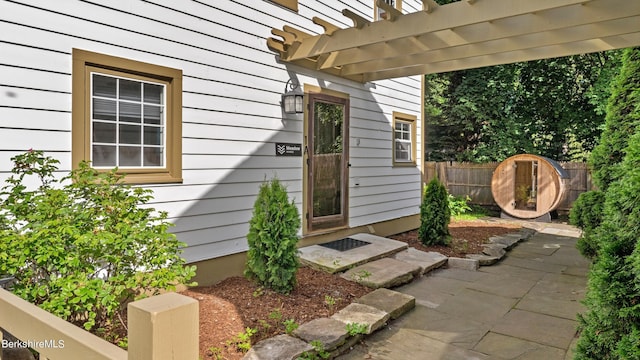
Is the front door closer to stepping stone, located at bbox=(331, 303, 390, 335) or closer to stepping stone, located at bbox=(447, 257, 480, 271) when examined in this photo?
stepping stone, located at bbox=(447, 257, 480, 271)

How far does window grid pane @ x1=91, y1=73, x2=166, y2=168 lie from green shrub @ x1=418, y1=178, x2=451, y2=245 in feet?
13.7

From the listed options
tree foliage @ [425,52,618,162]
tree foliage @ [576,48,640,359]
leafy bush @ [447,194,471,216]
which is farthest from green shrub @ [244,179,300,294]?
tree foliage @ [425,52,618,162]

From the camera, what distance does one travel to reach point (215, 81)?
165 inches

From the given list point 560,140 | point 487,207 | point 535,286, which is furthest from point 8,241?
point 560,140

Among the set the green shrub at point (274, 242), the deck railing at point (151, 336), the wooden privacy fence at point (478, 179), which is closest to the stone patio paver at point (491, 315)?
the green shrub at point (274, 242)

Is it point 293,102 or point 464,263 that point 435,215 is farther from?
point 293,102

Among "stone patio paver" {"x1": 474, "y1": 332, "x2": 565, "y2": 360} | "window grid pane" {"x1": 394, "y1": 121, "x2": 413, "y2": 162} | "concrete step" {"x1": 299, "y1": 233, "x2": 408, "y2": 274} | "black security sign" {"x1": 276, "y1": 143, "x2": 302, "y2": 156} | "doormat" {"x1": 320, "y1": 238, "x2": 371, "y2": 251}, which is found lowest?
"stone patio paver" {"x1": 474, "y1": 332, "x2": 565, "y2": 360}

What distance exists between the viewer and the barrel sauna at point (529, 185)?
9039mm

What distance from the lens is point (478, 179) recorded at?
1129cm

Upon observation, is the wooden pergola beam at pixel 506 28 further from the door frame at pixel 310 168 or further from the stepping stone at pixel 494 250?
the stepping stone at pixel 494 250

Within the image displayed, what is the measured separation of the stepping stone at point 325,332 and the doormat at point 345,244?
2.15 m

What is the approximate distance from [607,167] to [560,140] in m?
10.1

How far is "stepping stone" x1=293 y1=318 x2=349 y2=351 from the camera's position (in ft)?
9.59

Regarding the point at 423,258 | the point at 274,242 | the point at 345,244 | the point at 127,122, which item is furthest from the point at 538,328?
the point at 127,122
